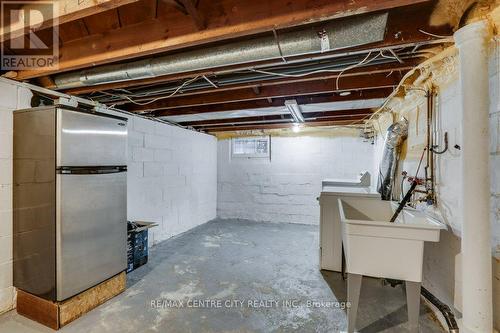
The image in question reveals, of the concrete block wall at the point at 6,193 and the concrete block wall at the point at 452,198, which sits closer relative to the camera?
the concrete block wall at the point at 452,198

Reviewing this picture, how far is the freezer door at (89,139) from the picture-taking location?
1.90 metres

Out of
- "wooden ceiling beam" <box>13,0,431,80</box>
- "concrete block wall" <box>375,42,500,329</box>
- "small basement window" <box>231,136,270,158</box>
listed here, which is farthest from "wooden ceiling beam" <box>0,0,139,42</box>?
"small basement window" <box>231,136,270,158</box>

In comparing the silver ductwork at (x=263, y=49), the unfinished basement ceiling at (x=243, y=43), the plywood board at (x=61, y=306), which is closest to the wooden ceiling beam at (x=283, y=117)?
the unfinished basement ceiling at (x=243, y=43)

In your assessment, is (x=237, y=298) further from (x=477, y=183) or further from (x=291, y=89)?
(x=291, y=89)

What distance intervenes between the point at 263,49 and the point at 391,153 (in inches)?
84.1

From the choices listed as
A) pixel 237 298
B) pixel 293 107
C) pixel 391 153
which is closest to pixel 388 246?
→ pixel 237 298

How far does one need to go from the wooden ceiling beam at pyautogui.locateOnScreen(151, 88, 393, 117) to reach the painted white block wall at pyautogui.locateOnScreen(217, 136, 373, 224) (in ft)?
7.15

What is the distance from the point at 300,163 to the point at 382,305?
3302mm

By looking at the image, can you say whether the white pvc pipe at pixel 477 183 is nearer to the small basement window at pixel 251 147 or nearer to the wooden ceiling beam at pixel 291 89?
the wooden ceiling beam at pixel 291 89

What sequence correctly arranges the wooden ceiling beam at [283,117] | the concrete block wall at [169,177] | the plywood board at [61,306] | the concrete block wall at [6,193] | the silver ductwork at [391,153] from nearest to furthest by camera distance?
1. the plywood board at [61,306]
2. the concrete block wall at [6,193]
3. the silver ductwork at [391,153]
4. the concrete block wall at [169,177]
5. the wooden ceiling beam at [283,117]

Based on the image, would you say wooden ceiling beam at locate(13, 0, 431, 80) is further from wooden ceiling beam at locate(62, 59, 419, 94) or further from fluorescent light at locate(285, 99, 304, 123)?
fluorescent light at locate(285, 99, 304, 123)

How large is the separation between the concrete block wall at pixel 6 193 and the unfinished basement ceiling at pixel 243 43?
251 millimetres

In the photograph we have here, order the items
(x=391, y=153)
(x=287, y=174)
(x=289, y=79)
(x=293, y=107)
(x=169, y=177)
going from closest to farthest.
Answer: (x=289, y=79), (x=391, y=153), (x=293, y=107), (x=169, y=177), (x=287, y=174)

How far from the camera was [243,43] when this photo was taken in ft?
5.20
